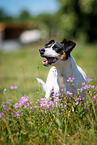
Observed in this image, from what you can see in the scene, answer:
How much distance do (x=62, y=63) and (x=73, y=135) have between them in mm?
893

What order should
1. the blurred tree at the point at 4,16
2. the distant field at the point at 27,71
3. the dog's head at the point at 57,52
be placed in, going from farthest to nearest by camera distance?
the blurred tree at the point at 4,16 < the distant field at the point at 27,71 < the dog's head at the point at 57,52

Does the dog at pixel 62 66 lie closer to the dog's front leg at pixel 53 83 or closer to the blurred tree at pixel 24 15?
the dog's front leg at pixel 53 83

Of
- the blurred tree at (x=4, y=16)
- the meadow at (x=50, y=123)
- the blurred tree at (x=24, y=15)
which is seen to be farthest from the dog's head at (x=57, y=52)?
the blurred tree at (x=24, y=15)

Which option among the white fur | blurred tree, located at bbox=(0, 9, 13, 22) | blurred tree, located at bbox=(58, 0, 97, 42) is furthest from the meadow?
blurred tree, located at bbox=(0, 9, 13, 22)

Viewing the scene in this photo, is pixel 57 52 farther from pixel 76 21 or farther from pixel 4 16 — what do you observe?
pixel 4 16

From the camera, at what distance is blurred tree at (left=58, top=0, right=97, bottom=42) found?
2227 centimetres

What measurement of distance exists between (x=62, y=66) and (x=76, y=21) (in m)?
21.0

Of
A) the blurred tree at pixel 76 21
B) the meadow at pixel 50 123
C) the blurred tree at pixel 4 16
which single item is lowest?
the meadow at pixel 50 123

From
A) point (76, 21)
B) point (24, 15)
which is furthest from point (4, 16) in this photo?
point (76, 21)

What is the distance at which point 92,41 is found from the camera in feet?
78.0

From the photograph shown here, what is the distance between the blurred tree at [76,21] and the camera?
73.0ft

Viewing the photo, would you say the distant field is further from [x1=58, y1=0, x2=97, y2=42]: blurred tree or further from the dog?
[x1=58, y1=0, x2=97, y2=42]: blurred tree

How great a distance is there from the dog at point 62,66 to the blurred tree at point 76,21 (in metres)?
19.9

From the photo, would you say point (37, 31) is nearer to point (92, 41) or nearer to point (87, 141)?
point (92, 41)
